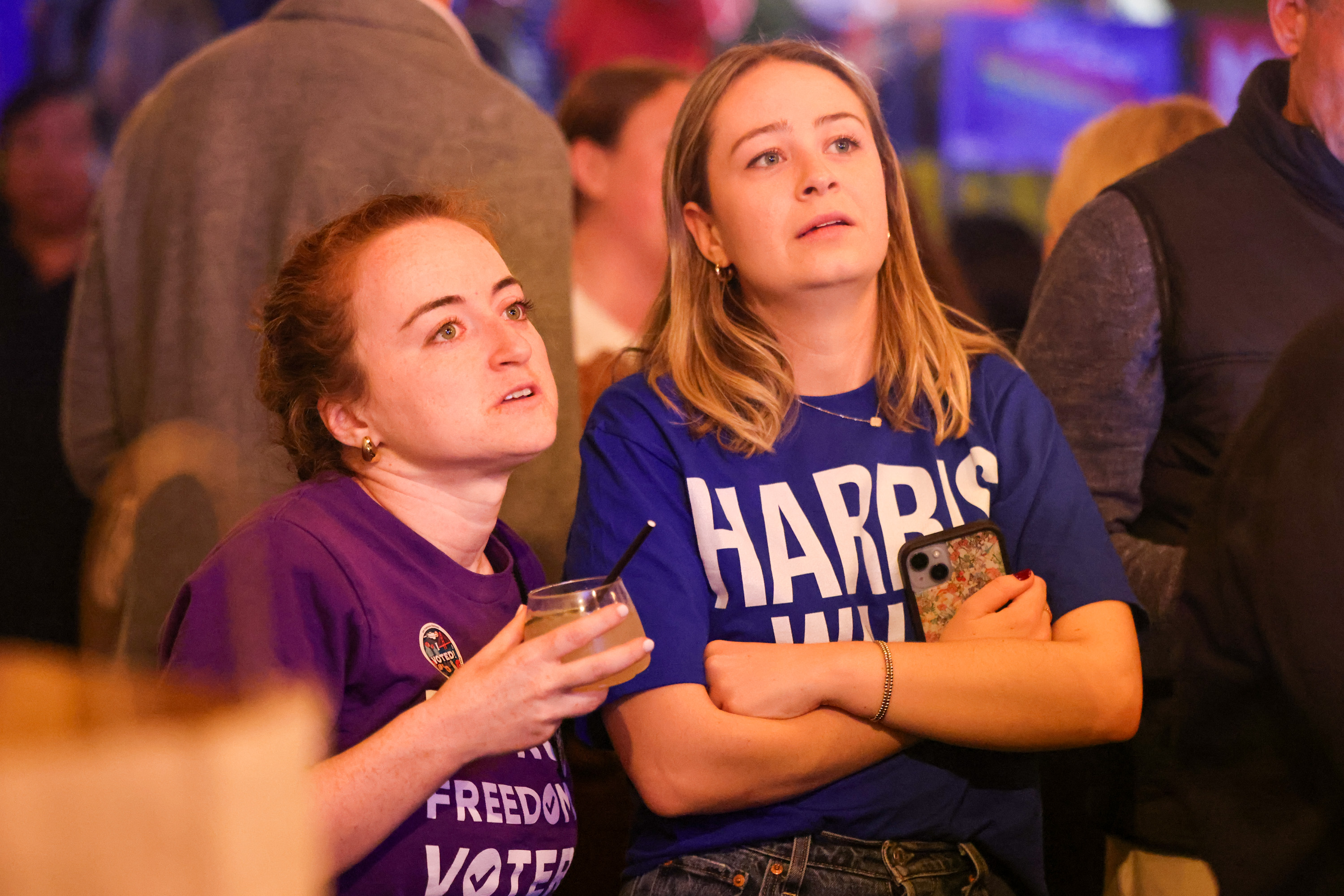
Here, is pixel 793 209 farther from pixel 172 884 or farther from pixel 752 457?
pixel 172 884

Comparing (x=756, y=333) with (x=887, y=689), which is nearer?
(x=887, y=689)

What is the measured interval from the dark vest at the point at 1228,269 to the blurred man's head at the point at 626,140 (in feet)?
4.55

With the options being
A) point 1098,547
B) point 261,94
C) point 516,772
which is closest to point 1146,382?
point 1098,547

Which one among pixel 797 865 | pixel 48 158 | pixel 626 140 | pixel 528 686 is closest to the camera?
pixel 528 686

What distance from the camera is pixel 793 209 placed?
160 centimetres

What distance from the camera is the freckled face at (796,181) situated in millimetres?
1588

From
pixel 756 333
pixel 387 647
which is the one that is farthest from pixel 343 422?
pixel 756 333

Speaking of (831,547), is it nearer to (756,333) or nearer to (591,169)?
(756,333)

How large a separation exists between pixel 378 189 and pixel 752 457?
2.44ft

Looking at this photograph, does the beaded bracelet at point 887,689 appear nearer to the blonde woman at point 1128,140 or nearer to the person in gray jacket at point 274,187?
the person in gray jacket at point 274,187

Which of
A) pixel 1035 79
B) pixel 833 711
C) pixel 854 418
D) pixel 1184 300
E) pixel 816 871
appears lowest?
pixel 816 871

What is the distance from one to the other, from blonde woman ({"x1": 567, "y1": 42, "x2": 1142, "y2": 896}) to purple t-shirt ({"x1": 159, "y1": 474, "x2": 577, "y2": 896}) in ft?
0.50

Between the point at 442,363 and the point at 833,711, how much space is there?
0.63m

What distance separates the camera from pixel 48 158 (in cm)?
333
